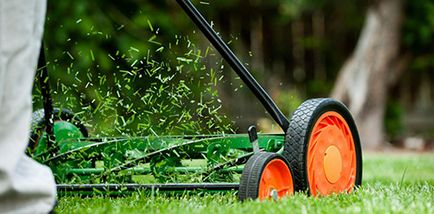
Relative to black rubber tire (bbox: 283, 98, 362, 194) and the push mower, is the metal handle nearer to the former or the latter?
the push mower

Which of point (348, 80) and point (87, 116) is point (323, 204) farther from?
point (348, 80)

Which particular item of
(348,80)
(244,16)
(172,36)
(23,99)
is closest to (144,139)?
(23,99)

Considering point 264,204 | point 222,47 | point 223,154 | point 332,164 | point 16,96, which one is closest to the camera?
point 16,96

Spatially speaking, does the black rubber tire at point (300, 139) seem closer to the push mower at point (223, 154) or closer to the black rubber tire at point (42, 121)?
the push mower at point (223, 154)

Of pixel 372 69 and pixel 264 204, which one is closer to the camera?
pixel 264 204

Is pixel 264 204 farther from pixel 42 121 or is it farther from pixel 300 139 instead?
pixel 42 121

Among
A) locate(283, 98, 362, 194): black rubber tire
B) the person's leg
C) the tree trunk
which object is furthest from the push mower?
the tree trunk

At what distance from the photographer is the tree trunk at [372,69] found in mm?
10789

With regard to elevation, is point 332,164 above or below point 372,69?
above

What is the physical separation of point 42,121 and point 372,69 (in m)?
7.80

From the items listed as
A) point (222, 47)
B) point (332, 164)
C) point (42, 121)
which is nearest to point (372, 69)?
point (42, 121)

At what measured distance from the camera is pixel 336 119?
3.19 metres

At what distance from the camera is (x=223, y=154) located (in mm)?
3264

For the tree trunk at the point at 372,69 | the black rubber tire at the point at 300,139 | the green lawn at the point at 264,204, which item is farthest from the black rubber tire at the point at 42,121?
the tree trunk at the point at 372,69
